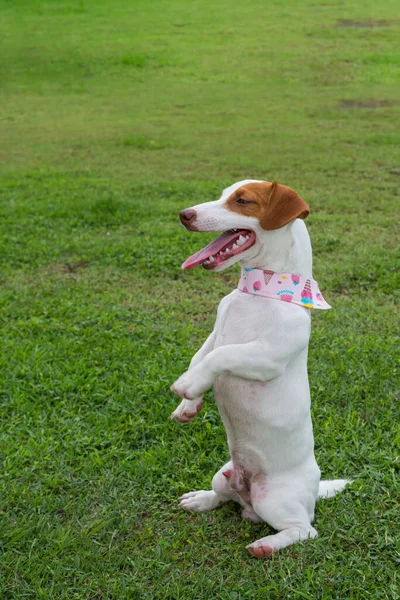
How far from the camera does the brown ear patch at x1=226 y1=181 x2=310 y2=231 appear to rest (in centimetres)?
236

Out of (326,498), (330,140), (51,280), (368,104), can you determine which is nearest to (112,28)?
(368,104)

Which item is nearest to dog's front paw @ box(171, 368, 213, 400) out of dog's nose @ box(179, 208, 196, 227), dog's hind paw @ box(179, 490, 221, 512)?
dog's nose @ box(179, 208, 196, 227)

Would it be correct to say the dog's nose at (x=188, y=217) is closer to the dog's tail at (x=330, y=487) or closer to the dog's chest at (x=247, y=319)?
the dog's chest at (x=247, y=319)

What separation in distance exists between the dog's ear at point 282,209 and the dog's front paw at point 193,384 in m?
0.56

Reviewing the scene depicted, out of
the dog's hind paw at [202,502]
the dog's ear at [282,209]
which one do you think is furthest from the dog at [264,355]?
the dog's hind paw at [202,502]

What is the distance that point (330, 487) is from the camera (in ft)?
9.71

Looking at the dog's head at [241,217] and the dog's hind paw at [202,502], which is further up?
the dog's head at [241,217]

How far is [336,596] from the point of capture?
8.07ft

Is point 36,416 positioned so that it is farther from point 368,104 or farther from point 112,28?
point 112,28

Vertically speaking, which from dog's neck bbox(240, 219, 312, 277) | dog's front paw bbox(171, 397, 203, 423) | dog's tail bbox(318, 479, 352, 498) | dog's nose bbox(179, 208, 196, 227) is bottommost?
dog's tail bbox(318, 479, 352, 498)

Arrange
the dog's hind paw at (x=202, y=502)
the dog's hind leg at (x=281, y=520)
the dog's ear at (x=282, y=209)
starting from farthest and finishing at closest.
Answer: the dog's hind paw at (x=202, y=502), the dog's hind leg at (x=281, y=520), the dog's ear at (x=282, y=209)

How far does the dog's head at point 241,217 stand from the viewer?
2359 millimetres

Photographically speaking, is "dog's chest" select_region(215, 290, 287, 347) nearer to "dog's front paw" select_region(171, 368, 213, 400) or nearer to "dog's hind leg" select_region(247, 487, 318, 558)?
"dog's front paw" select_region(171, 368, 213, 400)

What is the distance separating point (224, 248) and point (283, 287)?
0.25m
